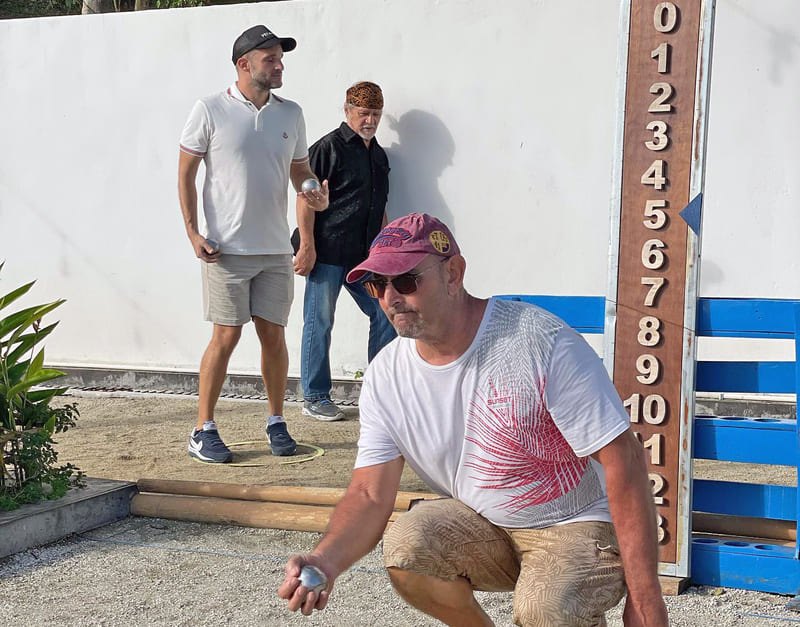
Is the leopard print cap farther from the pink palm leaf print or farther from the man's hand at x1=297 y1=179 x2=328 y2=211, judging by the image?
the pink palm leaf print

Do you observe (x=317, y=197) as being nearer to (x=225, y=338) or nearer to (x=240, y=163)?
(x=240, y=163)

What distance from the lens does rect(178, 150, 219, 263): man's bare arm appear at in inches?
215

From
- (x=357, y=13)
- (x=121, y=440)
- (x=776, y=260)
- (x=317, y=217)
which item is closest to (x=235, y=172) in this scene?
(x=317, y=217)

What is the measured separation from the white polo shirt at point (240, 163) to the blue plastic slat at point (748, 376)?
2.51m

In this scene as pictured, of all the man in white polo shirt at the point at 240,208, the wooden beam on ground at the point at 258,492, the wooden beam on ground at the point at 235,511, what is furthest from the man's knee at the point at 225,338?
the wooden beam on ground at the point at 235,511

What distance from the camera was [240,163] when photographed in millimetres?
5531

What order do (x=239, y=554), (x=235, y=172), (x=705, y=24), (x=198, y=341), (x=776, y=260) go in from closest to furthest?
(x=705, y=24)
(x=239, y=554)
(x=235, y=172)
(x=776, y=260)
(x=198, y=341)

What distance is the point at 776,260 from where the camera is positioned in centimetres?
648

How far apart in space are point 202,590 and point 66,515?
3.08 ft

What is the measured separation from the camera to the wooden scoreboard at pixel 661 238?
361 cm

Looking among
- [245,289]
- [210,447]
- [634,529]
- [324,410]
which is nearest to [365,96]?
[245,289]

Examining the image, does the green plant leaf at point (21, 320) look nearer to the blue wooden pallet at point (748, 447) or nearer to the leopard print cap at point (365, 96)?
the blue wooden pallet at point (748, 447)

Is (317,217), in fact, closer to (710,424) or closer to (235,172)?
(235,172)

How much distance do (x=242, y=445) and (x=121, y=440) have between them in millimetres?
801
